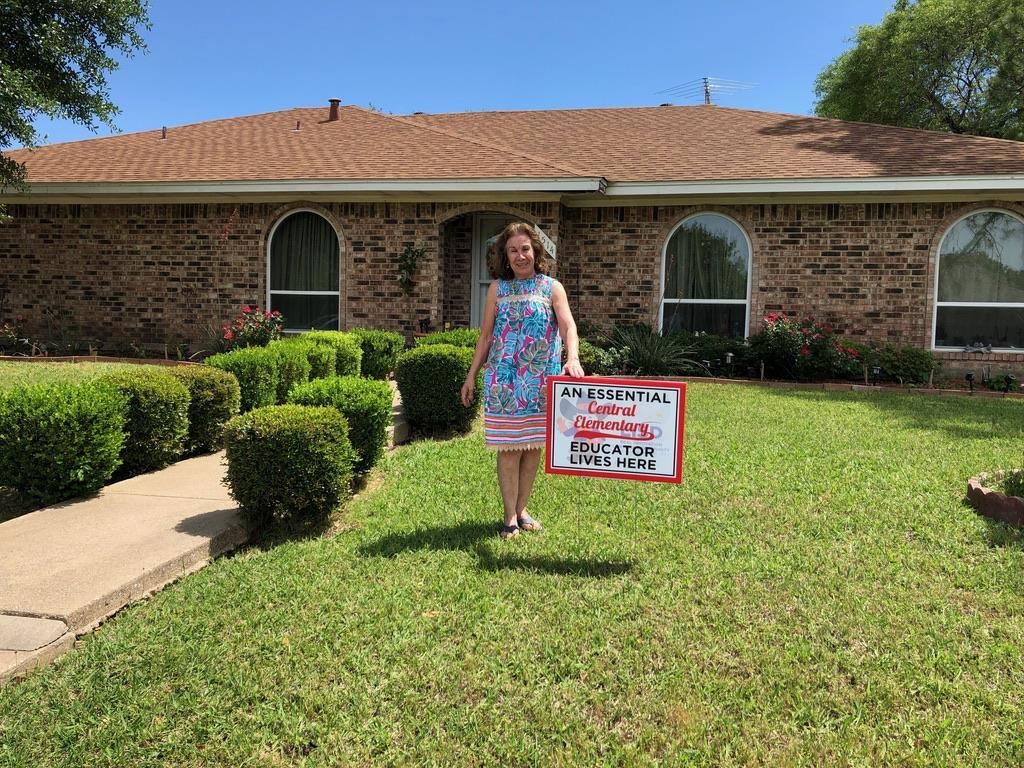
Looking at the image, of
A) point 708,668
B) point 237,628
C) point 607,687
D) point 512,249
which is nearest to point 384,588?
point 237,628

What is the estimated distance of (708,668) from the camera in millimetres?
2783

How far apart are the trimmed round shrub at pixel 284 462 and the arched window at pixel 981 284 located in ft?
34.8

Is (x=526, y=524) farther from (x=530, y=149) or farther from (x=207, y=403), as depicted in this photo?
(x=530, y=149)

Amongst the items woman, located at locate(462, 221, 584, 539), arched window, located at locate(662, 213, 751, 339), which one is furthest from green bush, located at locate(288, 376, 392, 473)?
arched window, located at locate(662, 213, 751, 339)

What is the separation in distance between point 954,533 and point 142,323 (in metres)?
12.8

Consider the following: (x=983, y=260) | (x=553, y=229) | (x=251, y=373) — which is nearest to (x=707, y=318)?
(x=553, y=229)

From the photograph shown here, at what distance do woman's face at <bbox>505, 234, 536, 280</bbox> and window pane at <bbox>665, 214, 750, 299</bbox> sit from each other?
8.88 m

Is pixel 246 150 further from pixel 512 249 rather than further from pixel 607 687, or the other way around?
pixel 607 687

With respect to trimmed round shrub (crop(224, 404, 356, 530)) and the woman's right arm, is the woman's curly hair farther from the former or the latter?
trimmed round shrub (crop(224, 404, 356, 530))

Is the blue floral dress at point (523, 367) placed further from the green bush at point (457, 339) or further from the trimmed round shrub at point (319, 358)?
the green bush at point (457, 339)

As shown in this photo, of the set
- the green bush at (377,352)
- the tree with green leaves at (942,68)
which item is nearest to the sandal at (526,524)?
the green bush at (377,352)

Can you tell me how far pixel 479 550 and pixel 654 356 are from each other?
755 cm

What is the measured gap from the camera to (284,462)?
424cm

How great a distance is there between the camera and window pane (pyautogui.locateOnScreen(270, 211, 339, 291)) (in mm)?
12891
